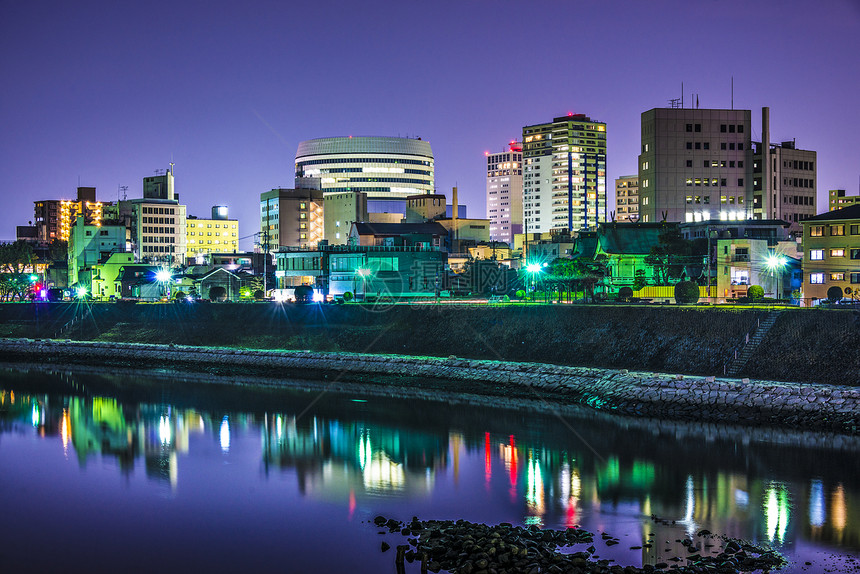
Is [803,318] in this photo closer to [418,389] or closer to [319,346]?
[418,389]

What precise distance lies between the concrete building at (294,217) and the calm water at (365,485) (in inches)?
4805

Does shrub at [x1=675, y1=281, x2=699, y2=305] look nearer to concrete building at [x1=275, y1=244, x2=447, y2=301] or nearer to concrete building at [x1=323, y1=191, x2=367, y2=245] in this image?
concrete building at [x1=275, y1=244, x2=447, y2=301]

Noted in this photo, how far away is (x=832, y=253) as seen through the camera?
63.8 metres

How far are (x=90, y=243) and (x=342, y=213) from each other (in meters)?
46.9

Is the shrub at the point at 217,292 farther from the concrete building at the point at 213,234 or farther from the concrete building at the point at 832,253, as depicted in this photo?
the concrete building at the point at 213,234

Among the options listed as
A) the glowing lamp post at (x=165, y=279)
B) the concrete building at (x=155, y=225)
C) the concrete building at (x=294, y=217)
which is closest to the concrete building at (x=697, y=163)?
the glowing lamp post at (x=165, y=279)

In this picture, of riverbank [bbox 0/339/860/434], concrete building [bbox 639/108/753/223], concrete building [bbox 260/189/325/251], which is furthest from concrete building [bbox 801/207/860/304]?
concrete building [bbox 260/189/325/251]

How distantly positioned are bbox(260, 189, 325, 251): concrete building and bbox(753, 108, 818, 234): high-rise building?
279 feet

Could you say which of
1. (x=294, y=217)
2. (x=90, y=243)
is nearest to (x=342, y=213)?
(x=294, y=217)

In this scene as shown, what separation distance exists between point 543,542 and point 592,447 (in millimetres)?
11163

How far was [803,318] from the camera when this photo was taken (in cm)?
4253

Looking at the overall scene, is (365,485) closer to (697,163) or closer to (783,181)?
(697,163)

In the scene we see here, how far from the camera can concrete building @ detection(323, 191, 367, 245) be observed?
154 m

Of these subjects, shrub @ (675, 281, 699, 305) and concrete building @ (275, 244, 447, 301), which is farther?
concrete building @ (275, 244, 447, 301)
